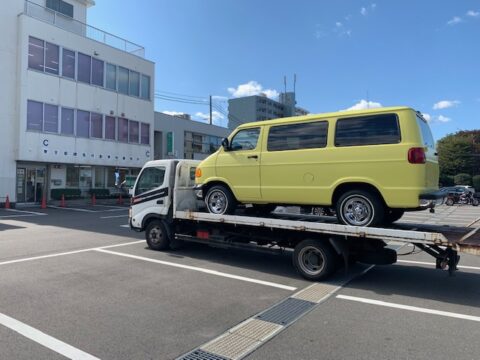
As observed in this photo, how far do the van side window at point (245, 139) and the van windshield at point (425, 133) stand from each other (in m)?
2.90

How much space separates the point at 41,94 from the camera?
24.4m

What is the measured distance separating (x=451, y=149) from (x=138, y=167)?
51386 millimetres

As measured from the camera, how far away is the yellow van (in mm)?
6195

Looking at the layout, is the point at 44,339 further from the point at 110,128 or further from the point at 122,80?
the point at 122,80

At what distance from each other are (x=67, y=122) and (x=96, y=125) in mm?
2364

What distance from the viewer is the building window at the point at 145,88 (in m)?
32.1

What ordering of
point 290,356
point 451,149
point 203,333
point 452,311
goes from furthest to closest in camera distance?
point 451,149
point 452,311
point 203,333
point 290,356

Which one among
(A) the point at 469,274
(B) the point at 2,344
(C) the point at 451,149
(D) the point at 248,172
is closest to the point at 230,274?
(D) the point at 248,172

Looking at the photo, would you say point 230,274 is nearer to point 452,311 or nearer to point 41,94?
point 452,311

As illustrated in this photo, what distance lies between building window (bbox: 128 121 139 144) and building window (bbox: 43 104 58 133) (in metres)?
6.29

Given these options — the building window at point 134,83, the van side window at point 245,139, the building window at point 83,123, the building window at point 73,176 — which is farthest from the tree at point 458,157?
the van side window at point 245,139

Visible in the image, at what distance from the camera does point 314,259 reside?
7.13m

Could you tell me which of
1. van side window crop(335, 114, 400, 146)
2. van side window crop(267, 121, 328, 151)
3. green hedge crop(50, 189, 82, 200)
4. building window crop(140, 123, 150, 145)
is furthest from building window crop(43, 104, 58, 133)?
van side window crop(335, 114, 400, 146)

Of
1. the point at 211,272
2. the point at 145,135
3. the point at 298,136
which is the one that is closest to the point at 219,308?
the point at 211,272
